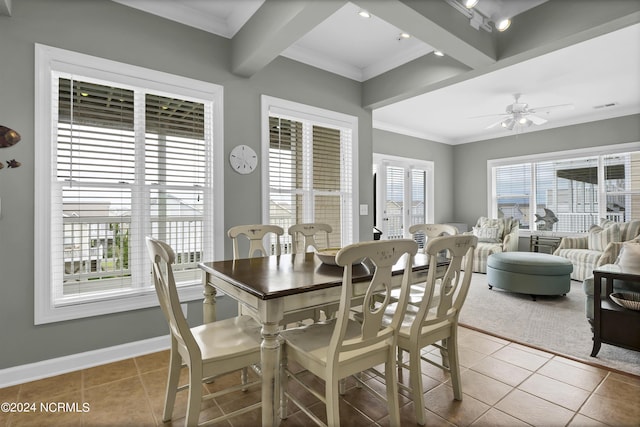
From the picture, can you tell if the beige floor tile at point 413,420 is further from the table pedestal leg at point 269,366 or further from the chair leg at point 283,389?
the table pedestal leg at point 269,366

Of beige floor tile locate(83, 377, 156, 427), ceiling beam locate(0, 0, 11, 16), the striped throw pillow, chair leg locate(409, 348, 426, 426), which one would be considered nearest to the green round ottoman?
the striped throw pillow

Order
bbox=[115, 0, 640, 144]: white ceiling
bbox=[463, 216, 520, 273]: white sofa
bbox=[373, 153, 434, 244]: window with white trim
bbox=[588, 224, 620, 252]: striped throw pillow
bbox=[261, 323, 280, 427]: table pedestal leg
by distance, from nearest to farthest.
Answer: bbox=[261, 323, 280, 427]: table pedestal leg → bbox=[115, 0, 640, 144]: white ceiling → bbox=[588, 224, 620, 252]: striped throw pillow → bbox=[463, 216, 520, 273]: white sofa → bbox=[373, 153, 434, 244]: window with white trim

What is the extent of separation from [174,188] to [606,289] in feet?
12.0

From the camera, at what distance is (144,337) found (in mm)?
2658

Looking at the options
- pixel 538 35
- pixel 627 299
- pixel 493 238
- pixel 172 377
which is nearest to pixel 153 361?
pixel 172 377

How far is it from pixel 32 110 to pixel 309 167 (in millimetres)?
2330

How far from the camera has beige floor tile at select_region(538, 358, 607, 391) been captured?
2.19m

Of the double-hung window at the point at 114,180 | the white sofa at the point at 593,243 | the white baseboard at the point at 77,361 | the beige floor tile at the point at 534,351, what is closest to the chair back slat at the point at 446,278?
the beige floor tile at the point at 534,351

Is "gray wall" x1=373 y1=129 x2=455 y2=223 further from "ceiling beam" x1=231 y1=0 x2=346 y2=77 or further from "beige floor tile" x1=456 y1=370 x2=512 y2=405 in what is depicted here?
"beige floor tile" x1=456 y1=370 x2=512 y2=405

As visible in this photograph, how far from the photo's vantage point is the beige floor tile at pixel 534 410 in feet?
5.89

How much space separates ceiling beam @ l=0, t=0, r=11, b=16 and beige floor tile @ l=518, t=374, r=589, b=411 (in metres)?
4.10

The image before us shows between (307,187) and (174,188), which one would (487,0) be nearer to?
(307,187)

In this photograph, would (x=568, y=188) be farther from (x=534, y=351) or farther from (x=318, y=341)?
(x=318, y=341)

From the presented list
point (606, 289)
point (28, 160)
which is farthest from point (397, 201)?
point (28, 160)
